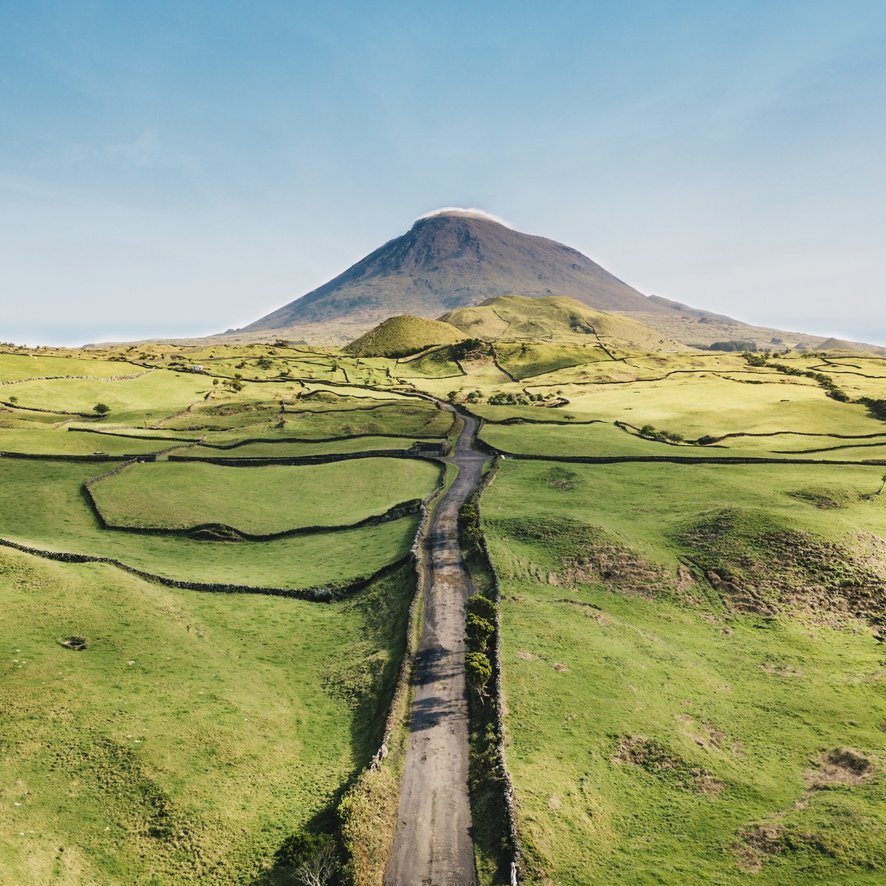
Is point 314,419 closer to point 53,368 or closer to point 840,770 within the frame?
point 53,368

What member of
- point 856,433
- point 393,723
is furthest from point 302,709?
point 856,433

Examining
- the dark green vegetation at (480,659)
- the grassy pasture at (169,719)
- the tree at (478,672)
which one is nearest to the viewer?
the grassy pasture at (169,719)

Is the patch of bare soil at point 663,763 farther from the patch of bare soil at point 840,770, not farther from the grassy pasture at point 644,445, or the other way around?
the grassy pasture at point 644,445

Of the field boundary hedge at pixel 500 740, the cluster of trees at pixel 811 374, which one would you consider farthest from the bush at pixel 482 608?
the cluster of trees at pixel 811 374

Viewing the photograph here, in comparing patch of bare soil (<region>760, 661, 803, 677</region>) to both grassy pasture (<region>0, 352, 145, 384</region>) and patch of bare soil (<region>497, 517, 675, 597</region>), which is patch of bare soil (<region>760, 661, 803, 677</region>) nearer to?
patch of bare soil (<region>497, 517, 675, 597</region>)

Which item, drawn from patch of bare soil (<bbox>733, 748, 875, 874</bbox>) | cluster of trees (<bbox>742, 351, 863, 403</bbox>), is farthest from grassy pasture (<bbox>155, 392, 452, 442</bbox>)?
cluster of trees (<bbox>742, 351, 863, 403</bbox>)

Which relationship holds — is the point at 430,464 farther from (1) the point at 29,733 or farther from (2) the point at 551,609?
(1) the point at 29,733
